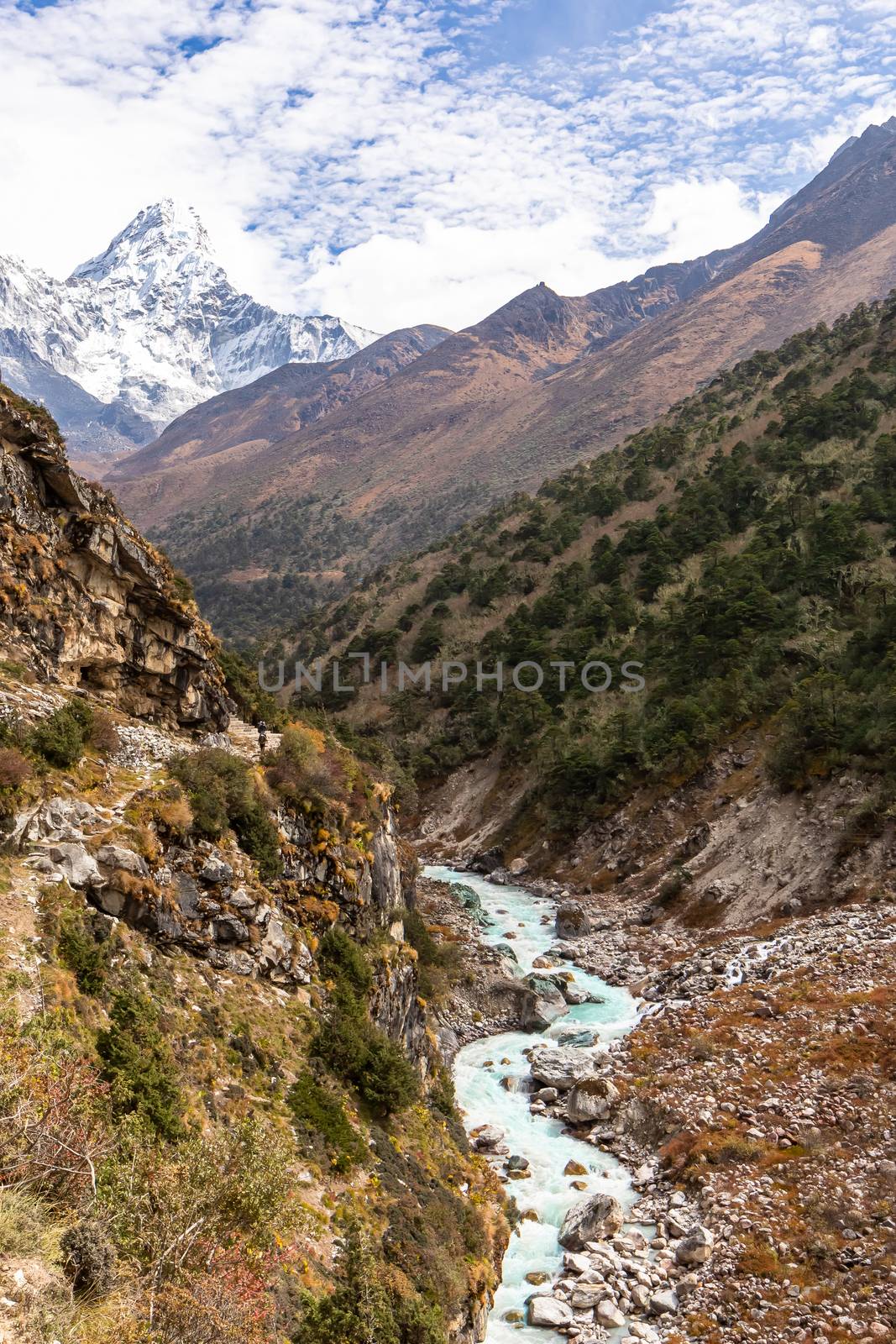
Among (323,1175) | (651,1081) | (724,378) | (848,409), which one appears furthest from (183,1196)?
(724,378)

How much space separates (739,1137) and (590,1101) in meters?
4.29

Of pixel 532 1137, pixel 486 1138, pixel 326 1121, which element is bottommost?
pixel 532 1137

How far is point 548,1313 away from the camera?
1471 centimetres

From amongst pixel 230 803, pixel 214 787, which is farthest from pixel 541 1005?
pixel 214 787

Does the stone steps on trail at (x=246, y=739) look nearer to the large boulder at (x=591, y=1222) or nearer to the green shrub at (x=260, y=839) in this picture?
the green shrub at (x=260, y=839)

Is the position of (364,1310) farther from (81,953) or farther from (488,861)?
(488,861)

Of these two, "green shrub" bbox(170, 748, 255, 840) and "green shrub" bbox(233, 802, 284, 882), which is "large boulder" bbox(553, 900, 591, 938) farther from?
"green shrub" bbox(170, 748, 255, 840)

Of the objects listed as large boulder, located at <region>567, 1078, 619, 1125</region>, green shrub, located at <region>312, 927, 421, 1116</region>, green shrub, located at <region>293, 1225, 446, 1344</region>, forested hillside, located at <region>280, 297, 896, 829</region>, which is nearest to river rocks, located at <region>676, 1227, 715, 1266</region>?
large boulder, located at <region>567, 1078, 619, 1125</region>

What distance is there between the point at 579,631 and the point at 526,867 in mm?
20027

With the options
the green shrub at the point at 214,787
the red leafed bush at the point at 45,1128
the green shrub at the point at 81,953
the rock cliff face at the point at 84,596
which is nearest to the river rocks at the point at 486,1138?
the green shrub at the point at 214,787

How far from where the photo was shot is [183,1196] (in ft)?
27.5

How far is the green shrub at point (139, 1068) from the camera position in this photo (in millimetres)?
10039

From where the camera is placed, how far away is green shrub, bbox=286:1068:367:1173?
1320 centimetres

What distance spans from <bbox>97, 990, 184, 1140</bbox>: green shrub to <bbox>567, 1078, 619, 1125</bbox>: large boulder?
14.1 m
